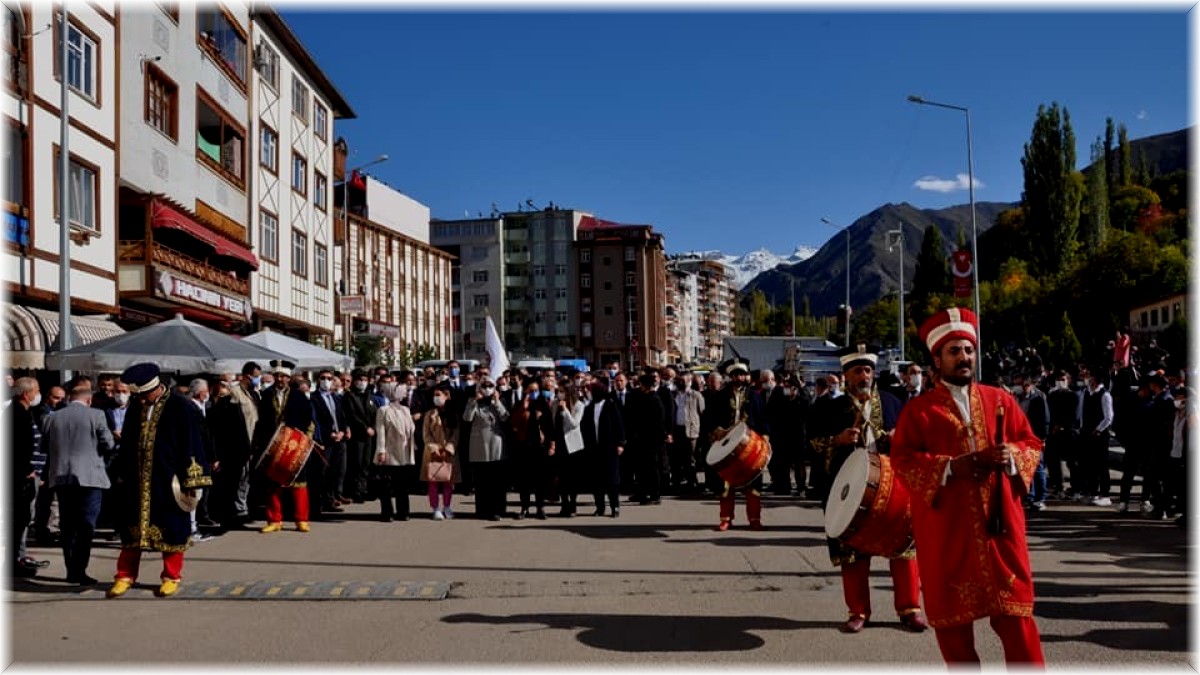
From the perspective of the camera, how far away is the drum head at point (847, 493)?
690cm

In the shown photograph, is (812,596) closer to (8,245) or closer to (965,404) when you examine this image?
(965,404)

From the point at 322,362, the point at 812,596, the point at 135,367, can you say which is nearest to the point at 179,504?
the point at 135,367

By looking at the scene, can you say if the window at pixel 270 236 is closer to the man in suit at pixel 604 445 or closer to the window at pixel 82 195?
the window at pixel 82 195

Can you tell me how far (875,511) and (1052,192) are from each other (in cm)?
7944

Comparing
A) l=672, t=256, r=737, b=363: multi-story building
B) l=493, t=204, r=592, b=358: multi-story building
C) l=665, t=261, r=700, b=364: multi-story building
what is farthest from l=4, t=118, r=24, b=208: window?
l=672, t=256, r=737, b=363: multi-story building

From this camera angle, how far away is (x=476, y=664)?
638 centimetres

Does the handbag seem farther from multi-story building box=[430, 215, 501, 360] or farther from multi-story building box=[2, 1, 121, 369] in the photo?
multi-story building box=[430, 215, 501, 360]

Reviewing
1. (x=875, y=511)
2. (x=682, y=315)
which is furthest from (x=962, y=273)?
(x=682, y=315)

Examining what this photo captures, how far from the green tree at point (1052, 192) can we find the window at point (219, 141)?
61028 mm

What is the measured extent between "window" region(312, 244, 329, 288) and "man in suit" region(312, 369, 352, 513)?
27.6 metres

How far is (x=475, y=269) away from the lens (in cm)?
11312

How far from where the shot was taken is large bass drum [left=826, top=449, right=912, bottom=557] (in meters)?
6.88

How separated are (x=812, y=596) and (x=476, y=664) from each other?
304 centimetres

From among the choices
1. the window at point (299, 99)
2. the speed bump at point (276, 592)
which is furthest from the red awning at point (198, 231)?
the speed bump at point (276, 592)
